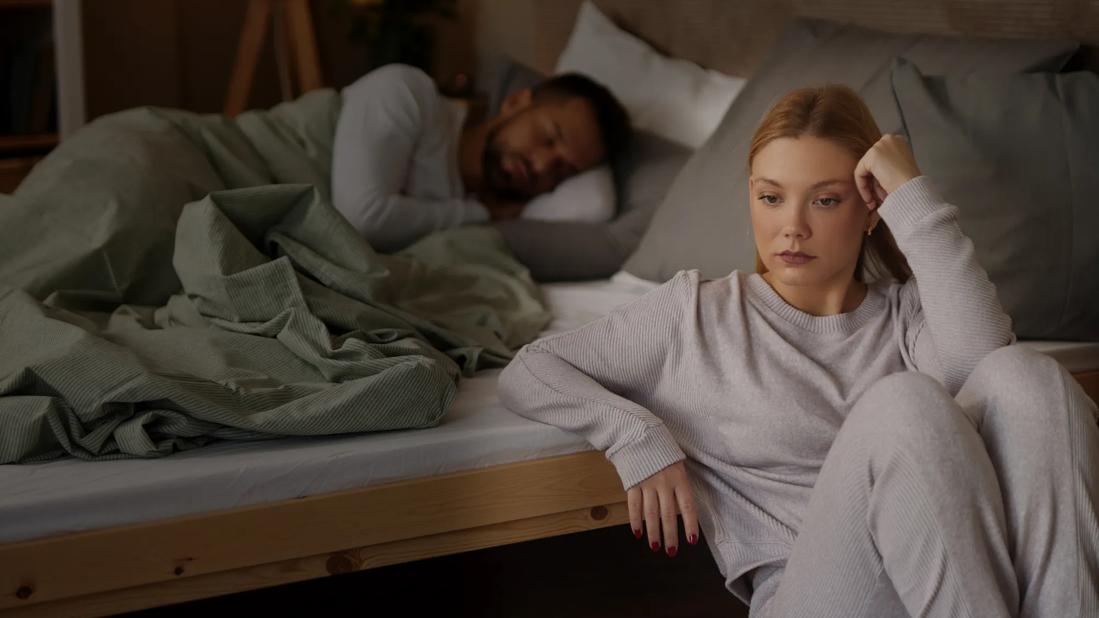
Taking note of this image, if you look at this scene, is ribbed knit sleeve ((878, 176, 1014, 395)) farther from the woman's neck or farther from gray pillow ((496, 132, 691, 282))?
gray pillow ((496, 132, 691, 282))

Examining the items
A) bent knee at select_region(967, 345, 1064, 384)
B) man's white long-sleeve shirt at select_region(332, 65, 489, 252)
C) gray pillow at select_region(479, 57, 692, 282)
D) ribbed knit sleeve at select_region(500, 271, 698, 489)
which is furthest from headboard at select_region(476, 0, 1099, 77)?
ribbed knit sleeve at select_region(500, 271, 698, 489)

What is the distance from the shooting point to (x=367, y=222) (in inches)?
91.6

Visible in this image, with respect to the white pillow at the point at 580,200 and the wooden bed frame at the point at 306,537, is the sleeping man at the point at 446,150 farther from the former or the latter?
the wooden bed frame at the point at 306,537

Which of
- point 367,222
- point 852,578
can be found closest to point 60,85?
point 367,222

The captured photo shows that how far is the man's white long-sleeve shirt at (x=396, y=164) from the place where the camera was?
233 centimetres

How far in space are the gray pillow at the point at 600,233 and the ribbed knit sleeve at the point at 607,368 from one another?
34.8 inches

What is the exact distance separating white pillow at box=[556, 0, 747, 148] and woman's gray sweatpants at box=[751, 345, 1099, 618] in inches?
55.6

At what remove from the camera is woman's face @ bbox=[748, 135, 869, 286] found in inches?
51.5

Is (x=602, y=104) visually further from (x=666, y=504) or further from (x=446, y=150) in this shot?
(x=666, y=504)

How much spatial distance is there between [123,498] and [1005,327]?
0.96m

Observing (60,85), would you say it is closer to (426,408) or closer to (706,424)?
(426,408)

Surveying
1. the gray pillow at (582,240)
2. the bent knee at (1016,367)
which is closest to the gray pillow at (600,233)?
the gray pillow at (582,240)

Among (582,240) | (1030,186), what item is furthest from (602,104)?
(1030,186)

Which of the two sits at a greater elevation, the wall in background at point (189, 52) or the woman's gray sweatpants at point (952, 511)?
the woman's gray sweatpants at point (952, 511)
